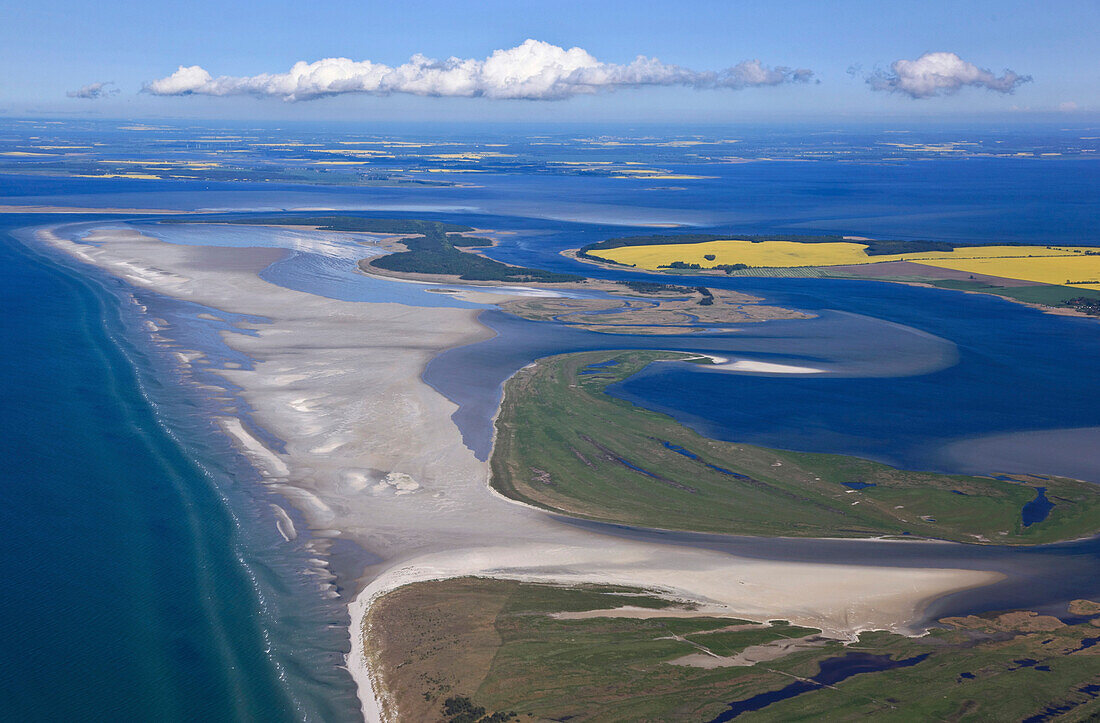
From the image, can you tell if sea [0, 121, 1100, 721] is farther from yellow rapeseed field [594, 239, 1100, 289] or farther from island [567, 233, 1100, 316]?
yellow rapeseed field [594, 239, 1100, 289]

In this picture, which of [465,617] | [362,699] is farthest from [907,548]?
[362,699]

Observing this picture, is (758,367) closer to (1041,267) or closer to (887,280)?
(887,280)

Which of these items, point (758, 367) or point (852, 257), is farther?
point (852, 257)

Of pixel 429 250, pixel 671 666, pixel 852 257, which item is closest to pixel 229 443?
pixel 671 666

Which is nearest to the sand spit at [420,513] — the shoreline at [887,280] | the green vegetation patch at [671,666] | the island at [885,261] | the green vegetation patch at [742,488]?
the green vegetation patch at [671,666]

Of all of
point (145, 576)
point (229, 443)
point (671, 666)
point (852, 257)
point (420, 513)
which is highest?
point (852, 257)

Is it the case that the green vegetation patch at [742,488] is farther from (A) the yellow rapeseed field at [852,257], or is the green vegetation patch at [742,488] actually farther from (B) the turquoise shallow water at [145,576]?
(A) the yellow rapeseed field at [852,257]

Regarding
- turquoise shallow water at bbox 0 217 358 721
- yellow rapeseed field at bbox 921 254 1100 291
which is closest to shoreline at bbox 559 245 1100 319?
yellow rapeseed field at bbox 921 254 1100 291

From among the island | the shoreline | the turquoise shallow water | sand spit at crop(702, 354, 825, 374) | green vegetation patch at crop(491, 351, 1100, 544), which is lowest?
the turquoise shallow water
